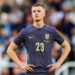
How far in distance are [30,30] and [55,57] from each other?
169 inches

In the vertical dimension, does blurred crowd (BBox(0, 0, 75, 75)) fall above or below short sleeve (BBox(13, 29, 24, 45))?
below

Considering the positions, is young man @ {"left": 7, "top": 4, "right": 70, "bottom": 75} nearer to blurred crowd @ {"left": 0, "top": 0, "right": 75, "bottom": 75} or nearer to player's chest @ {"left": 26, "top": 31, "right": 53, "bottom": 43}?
player's chest @ {"left": 26, "top": 31, "right": 53, "bottom": 43}

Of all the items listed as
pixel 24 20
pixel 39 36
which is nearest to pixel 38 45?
pixel 39 36

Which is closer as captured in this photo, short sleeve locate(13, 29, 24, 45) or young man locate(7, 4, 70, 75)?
young man locate(7, 4, 70, 75)

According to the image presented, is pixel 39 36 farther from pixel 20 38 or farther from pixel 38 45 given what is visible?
pixel 20 38

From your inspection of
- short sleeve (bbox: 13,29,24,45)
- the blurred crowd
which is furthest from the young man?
the blurred crowd

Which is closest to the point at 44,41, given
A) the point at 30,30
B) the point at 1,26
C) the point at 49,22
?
the point at 30,30

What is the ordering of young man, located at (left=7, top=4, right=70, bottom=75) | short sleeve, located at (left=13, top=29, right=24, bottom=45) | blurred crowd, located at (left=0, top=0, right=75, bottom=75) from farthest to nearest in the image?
blurred crowd, located at (left=0, top=0, right=75, bottom=75)
short sleeve, located at (left=13, top=29, right=24, bottom=45)
young man, located at (left=7, top=4, right=70, bottom=75)

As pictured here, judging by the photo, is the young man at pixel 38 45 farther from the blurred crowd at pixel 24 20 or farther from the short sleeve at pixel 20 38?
the blurred crowd at pixel 24 20

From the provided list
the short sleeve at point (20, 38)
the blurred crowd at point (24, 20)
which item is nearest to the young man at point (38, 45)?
the short sleeve at point (20, 38)

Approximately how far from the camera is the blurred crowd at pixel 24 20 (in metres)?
13.6

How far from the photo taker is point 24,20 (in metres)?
15.7

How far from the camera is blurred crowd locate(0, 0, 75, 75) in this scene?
13581mm

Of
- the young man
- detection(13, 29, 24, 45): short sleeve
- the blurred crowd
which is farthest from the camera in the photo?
the blurred crowd
